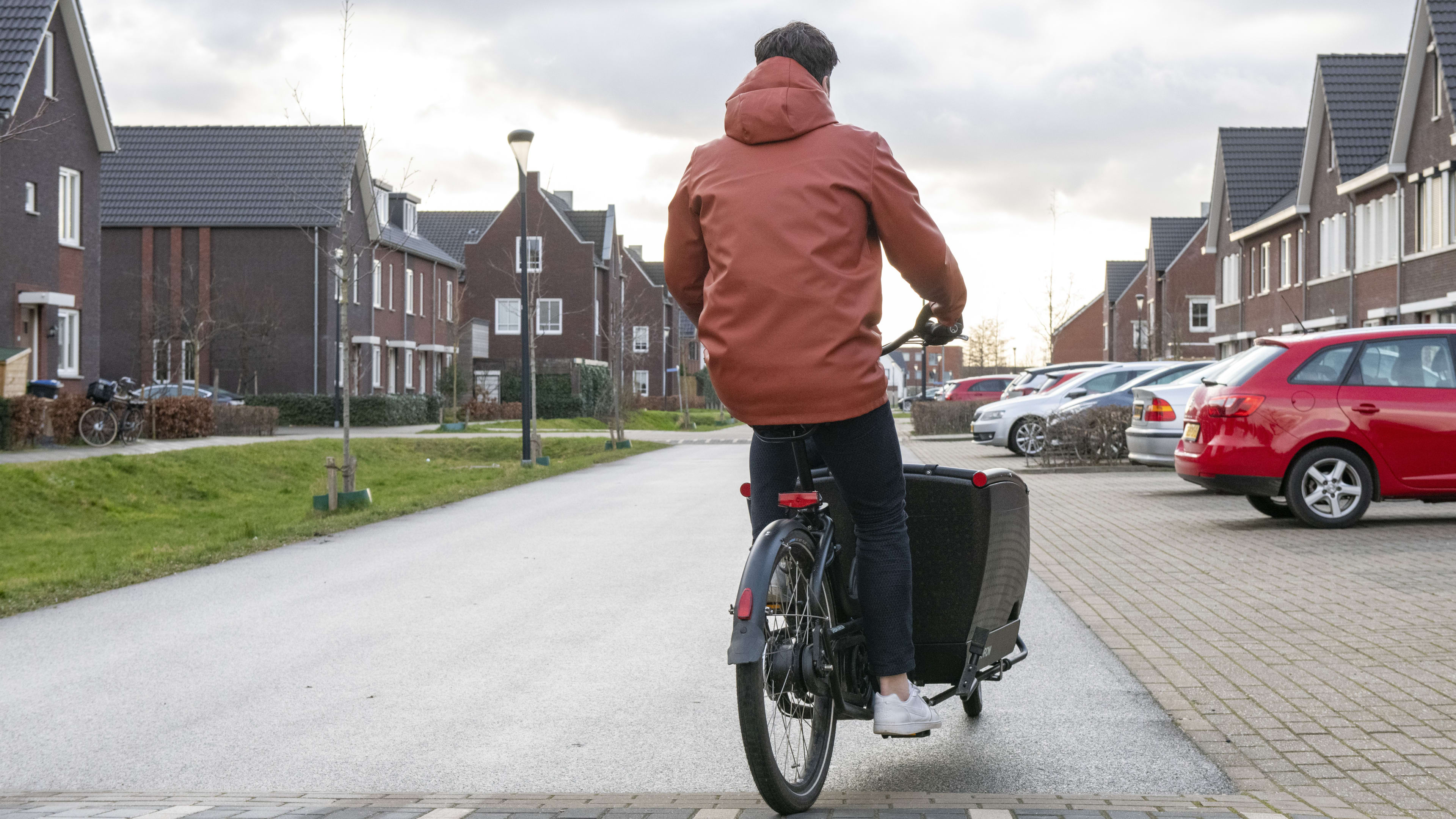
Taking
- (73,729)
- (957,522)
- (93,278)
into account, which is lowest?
(73,729)

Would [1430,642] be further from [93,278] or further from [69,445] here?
[93,278]

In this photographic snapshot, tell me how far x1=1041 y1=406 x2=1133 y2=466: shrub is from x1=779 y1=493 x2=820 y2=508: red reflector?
52.1ft

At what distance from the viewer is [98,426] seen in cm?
Result: 2205

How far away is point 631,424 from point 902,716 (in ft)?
140

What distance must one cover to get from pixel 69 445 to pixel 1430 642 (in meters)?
21.0

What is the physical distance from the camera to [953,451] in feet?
86.5

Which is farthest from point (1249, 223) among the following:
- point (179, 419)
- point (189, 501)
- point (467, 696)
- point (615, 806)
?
point (615, 806)

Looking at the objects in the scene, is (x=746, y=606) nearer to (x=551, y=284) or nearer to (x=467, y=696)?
(x=467, y=696)

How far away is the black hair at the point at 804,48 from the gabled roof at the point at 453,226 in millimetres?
65872

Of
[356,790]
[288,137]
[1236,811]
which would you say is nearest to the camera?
[1236,811]

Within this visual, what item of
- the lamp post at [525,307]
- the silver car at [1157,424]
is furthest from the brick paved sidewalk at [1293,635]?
the lamp post at [525,307]

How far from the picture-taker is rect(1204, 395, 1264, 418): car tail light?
406 inches

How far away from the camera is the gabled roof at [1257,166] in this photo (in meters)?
42.4

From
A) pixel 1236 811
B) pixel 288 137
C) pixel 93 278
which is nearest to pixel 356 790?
pixel 1236 811
